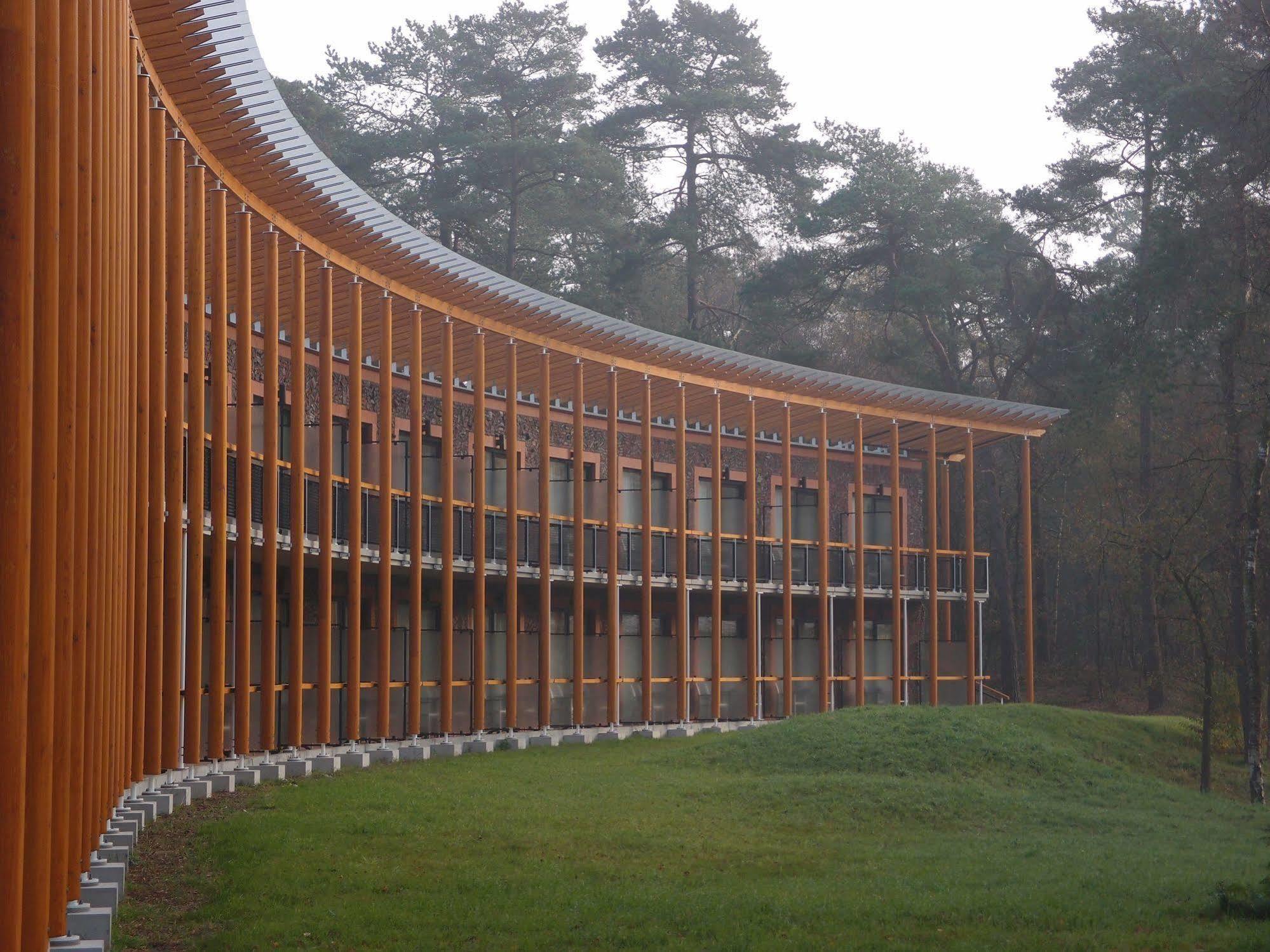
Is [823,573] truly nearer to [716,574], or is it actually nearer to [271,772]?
[716,574]

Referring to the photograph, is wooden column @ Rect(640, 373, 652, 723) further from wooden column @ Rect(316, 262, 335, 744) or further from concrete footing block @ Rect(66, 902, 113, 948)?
concrete footing block @ Rect(66, 902, 113, 948)

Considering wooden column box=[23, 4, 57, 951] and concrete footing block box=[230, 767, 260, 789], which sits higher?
wooden column box=[23, 4, 57, 951]

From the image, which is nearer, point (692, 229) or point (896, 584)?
point (896, 584)

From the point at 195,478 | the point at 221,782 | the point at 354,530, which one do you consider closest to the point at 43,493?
the point at 195,478

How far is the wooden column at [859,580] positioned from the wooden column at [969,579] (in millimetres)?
2494

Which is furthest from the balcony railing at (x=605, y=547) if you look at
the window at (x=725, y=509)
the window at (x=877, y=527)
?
the window at (x=725, y=509)

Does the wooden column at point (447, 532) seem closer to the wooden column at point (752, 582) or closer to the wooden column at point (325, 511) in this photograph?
the wooden column at point (325, 511)

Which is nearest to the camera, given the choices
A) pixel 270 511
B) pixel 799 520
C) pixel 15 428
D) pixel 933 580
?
pixel 15 428

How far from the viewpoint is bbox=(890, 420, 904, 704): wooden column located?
31.4 meters

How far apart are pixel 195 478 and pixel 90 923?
8.12 meters

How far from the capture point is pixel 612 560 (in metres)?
26.6

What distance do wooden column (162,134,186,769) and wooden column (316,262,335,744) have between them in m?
3.98

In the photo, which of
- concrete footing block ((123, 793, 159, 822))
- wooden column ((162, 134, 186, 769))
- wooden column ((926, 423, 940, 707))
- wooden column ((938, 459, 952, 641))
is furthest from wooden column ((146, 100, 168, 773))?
wooden column ((938, 459, 952, 641))

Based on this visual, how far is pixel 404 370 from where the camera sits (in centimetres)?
2688
